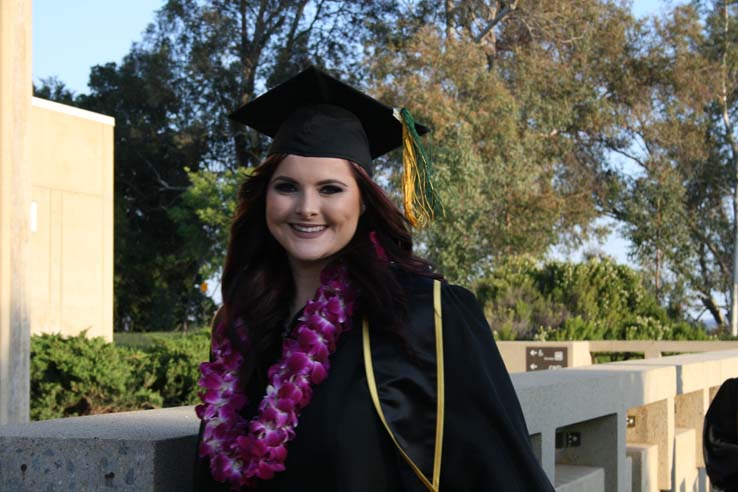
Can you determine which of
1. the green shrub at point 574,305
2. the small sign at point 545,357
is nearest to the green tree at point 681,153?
the green shrub at point 574,305

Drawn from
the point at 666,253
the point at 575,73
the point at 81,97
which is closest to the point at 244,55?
the point at 81,97

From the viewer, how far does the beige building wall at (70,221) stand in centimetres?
1552

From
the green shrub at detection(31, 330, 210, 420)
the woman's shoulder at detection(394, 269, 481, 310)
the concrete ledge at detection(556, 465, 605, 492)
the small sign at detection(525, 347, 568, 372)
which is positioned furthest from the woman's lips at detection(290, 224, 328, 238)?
the small sign at detection(525, 347, 568, 372)

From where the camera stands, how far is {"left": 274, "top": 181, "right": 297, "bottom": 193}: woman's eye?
249cm

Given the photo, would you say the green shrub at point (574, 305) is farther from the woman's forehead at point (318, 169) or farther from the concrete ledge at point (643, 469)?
the woman's forehead at point (318, 169)

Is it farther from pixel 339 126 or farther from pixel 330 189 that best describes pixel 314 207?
pixel 339 126

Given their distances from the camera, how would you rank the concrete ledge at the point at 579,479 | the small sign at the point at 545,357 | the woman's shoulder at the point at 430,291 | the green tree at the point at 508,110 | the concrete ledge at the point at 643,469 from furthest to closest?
the green tree at the point at 508,110 → the small sign at the point at 545,357 → the concrete ledge at the point at 643,469 → the concrete ledge at the point at 579,479 → the woman's shoulder at the point at 430,291

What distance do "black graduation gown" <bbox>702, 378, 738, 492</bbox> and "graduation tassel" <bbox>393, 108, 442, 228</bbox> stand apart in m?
3.59

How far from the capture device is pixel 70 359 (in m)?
9.67

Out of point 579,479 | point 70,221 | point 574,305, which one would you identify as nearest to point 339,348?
point 579,479

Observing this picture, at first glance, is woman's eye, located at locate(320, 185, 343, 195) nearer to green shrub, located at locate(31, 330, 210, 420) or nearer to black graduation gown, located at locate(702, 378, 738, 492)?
black graduation gown, located at locate(702, 378, 738, 492)

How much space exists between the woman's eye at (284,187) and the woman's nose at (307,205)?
59mm

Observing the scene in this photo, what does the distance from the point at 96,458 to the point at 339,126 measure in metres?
0.93

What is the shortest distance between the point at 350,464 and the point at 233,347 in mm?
421
